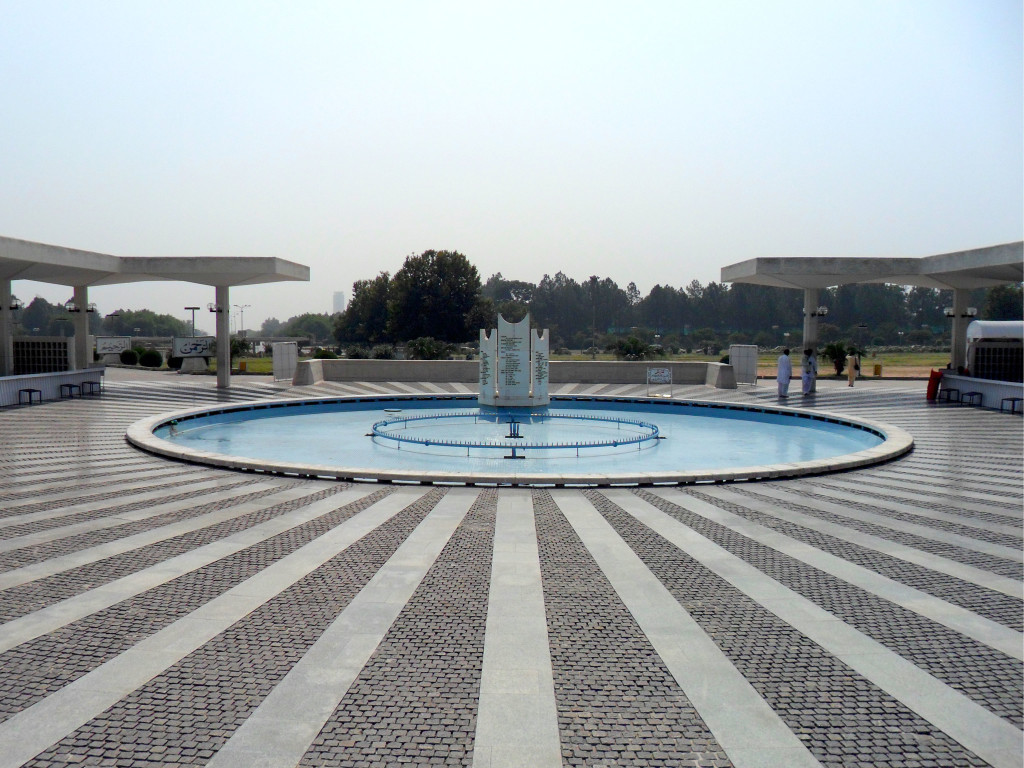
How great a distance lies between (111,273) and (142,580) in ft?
78.7

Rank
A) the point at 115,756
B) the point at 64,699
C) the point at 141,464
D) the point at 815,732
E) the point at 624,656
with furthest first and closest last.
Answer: the point at 141,464 → the point at 624,656 → the point at 64,699 → the point at 815,732 → the point at 115,756

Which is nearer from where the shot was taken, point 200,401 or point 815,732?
point 815,732

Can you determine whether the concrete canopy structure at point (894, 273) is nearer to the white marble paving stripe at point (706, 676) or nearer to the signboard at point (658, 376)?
the signboard at point (658, 376)

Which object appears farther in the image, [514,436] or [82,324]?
[82,324]

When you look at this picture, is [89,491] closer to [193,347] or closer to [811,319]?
[811,319]

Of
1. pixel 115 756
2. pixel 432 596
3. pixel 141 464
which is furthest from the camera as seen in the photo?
pixel 141 464

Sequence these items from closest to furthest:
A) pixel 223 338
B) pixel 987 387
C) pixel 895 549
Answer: pixel 895 549
pixel 987 387
pixel 223 338

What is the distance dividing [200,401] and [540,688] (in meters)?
22.4

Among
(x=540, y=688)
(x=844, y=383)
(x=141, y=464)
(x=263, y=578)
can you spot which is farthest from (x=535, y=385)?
(x=540, y=688)

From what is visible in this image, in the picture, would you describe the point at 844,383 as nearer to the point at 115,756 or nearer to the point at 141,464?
the point at 141,464

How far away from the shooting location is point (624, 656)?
18.6 feet

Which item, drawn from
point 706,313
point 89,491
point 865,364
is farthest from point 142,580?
point 706,313

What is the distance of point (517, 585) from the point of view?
7266 millimetres

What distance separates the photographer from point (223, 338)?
29.3 meters
